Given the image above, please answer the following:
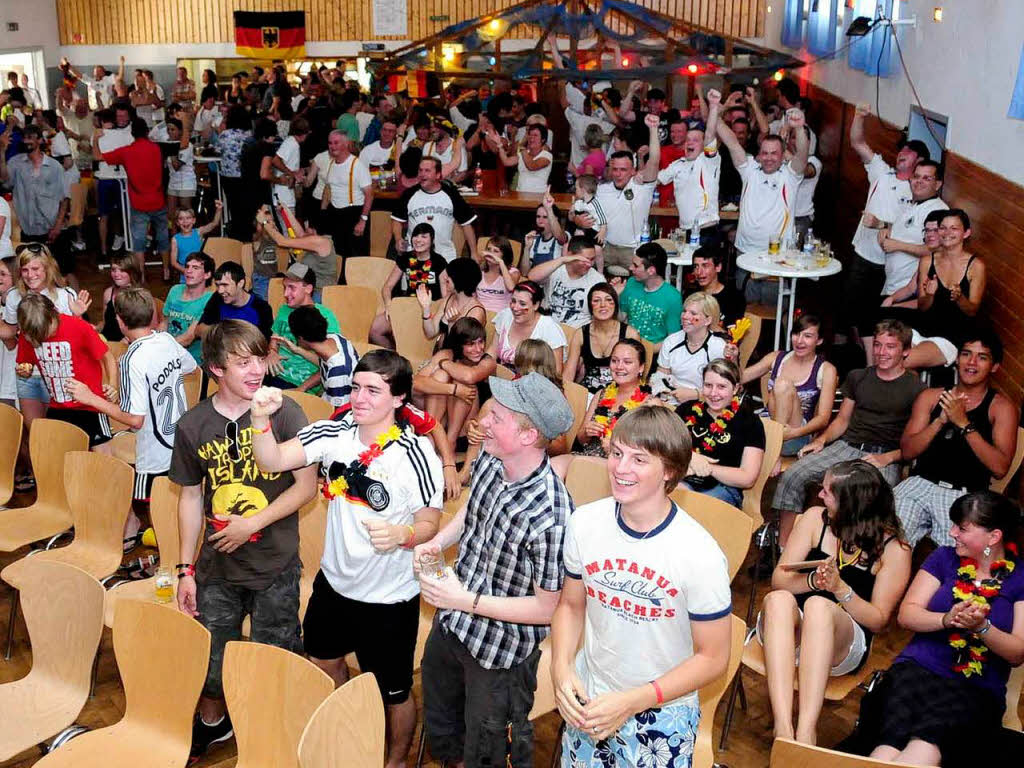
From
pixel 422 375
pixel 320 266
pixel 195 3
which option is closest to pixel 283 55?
pixel 195 3

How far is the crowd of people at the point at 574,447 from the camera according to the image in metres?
2.71

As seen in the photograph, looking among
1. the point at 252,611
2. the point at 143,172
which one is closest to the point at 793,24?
the point at 143,172

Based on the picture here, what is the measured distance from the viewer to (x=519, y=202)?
30.5 feet

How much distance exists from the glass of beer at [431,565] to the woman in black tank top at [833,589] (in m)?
1.32

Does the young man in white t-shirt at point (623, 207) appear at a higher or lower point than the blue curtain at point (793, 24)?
lower

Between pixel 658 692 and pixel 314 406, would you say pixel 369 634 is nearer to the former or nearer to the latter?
pixel 658 692

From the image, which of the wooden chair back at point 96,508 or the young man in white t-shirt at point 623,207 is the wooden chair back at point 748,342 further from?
the wooden chair back at point 96,508

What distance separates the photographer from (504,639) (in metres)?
2.95

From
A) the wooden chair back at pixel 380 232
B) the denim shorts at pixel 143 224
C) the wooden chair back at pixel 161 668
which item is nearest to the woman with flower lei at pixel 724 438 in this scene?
the wooden chair back at pixel 161 668

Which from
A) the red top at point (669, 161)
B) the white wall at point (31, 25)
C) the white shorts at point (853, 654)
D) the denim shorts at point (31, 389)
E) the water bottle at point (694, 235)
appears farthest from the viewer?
the white wall at point (31, 25)

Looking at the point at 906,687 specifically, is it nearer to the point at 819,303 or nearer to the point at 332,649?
the point at 332,649

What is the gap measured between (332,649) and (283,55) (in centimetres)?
1647

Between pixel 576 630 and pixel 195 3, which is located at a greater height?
pixel 195 3

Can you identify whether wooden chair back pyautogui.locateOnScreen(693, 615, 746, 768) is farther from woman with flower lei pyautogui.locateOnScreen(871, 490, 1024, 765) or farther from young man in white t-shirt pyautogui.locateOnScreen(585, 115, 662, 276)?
young man in white t-shirt pyautogui.locateOnScreen(585, 115, 662, 276)
